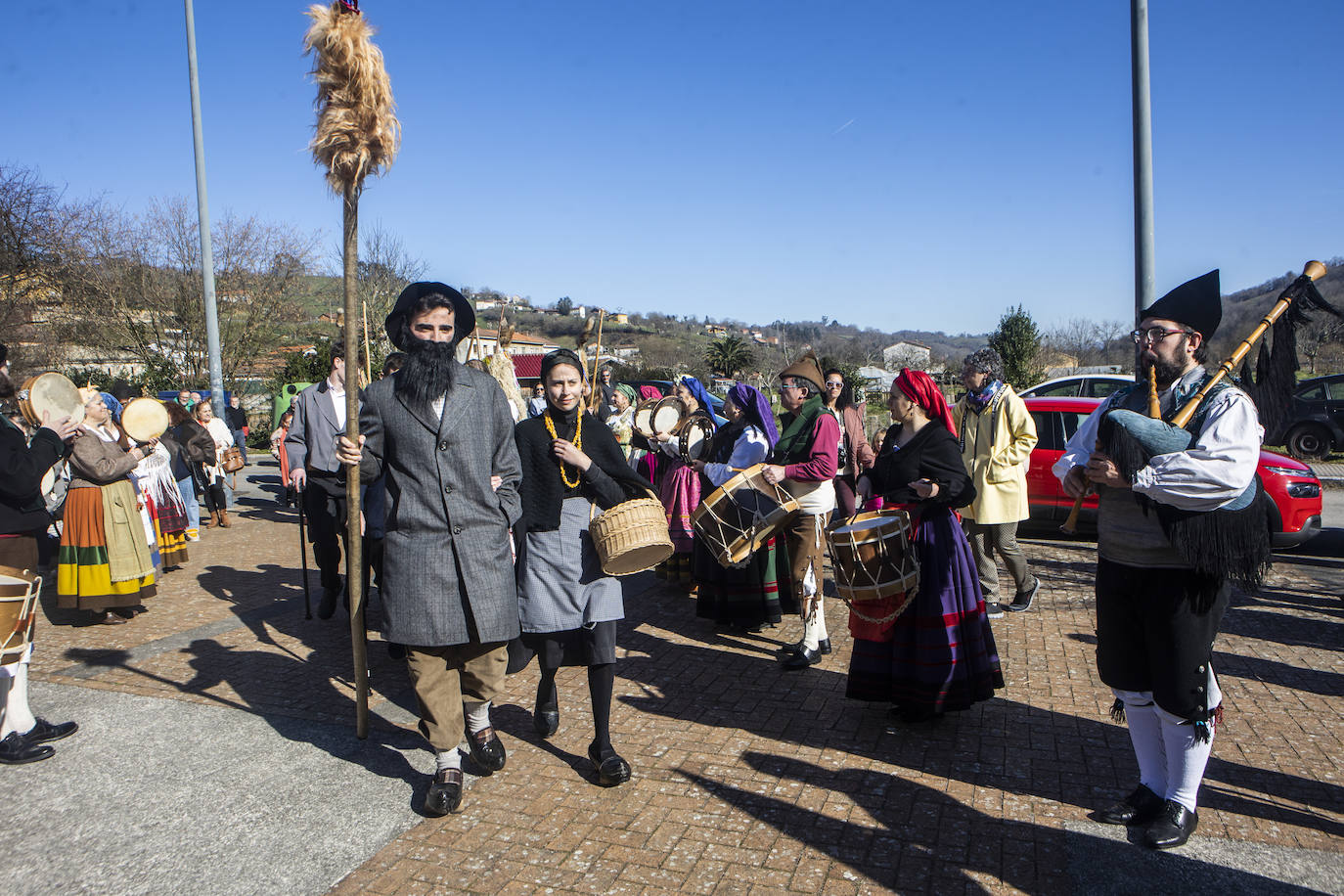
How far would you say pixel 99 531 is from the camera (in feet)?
22.4

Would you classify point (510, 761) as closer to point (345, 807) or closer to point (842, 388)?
point (345, 807)

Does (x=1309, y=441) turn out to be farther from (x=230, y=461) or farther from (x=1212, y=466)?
(x=230, y=461)

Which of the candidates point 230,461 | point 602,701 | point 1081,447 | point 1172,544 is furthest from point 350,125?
point 230,461

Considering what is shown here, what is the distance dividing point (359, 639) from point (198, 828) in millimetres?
991

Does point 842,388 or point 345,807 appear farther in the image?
point 842,388

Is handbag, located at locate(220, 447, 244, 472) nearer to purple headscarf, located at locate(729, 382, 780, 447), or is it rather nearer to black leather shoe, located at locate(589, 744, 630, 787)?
purple headscarf, located at locate(729, 382, 780, 447)

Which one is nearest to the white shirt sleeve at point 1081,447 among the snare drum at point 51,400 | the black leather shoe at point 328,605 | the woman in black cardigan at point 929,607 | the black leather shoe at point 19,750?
the woman in black cardigan at point 929,607

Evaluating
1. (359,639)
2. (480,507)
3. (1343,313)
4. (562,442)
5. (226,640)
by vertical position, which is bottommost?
(226,640)

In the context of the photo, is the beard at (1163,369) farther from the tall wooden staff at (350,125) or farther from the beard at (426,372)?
the tall wooden staff at (350,125)

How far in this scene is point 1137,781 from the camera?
3.84 m

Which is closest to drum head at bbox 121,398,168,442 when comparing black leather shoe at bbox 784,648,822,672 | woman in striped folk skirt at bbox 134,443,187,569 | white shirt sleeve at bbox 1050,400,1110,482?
woman in striped folk skirt at bbox 134,443,187,569

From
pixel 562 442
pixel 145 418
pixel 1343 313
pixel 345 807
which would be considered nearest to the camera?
pixel 1343 313

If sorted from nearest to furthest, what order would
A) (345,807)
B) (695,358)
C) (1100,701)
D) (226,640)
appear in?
(345,807), (1100,701), (226,640), (695,358)

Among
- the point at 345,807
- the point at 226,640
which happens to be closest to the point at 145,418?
the point at 226,640
